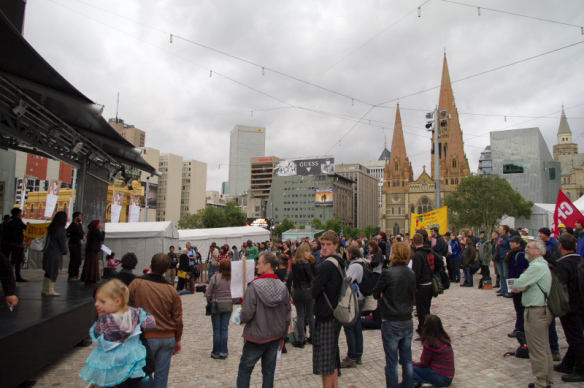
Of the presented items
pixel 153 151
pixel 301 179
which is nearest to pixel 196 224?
pixel 153 151

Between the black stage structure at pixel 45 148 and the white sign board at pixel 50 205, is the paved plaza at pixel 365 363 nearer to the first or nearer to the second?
the black stage structure at pixel 45 148

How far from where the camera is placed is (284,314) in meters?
4.02

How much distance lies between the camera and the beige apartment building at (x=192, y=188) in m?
128

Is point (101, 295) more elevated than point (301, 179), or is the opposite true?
point (301, 179)

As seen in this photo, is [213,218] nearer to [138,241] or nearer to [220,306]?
[138,241]

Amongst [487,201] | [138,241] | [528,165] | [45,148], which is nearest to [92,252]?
[45,148]

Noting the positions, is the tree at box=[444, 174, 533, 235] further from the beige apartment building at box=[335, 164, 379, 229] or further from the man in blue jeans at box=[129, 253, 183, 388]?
the beige apartment building at box=[335, 164, 379, 229]

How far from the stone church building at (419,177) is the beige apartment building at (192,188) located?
63.6 metres

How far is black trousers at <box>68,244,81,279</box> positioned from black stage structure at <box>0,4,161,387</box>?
17.3 inches

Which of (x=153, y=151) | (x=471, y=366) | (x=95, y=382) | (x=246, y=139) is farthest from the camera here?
(x=246, y=139)

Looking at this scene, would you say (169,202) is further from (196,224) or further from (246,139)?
(246,139)

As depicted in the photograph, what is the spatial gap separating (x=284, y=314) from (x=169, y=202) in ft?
395

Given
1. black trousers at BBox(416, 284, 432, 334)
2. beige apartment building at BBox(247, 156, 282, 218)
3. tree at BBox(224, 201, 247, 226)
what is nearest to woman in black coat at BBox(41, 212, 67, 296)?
black trousers at BBox(416, 284, 432, 334)

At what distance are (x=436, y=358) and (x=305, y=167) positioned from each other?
112m
